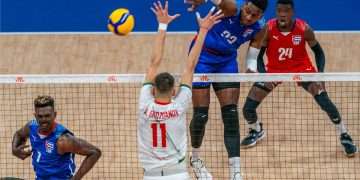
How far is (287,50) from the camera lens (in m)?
13.4

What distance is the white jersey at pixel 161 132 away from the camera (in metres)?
9.08

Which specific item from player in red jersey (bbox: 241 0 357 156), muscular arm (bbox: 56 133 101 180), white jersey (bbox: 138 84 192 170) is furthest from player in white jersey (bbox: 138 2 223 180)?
player in red jersey (bbox: 241 0 357 156)

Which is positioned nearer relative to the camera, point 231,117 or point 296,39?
point 231,117

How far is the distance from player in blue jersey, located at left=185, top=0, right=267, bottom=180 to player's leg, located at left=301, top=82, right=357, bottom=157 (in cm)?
197

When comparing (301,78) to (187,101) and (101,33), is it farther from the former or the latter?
(101,33)

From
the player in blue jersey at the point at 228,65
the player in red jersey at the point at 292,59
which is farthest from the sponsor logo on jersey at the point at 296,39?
the player in blue jersey at the point at 228,65

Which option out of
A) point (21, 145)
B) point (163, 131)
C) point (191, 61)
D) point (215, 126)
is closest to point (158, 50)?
point (191, 61)

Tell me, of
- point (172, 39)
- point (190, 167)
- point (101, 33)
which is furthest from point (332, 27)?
point (190, 167)

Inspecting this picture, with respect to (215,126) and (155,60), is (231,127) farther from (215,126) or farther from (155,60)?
(215,126)

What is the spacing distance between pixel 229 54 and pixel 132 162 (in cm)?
267

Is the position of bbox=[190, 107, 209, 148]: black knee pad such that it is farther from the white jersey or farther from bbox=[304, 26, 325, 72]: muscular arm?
bbox=[304, 26, 325, 72]: muscular arm

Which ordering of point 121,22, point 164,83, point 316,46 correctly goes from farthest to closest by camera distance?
1. point 316,46
2. point 121,22
3. point 164,83

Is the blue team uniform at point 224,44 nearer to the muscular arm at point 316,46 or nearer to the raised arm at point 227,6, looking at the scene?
the raised arm at point 227,6

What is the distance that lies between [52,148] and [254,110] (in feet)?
15.4
